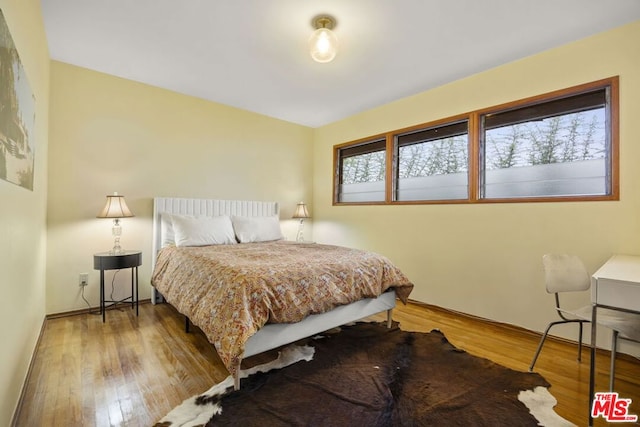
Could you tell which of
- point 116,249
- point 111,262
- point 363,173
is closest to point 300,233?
point 363,173

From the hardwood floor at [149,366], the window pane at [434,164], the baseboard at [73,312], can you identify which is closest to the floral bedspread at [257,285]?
the hardwood floor at [149,366]

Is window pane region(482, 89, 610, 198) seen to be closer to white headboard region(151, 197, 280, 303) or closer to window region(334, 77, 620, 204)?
window region(334, 77, 620, 204)

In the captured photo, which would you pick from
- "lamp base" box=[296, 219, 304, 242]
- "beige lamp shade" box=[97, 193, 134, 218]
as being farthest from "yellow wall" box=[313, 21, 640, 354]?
"beige lamp shade" box=[97, 193, 134, 218]

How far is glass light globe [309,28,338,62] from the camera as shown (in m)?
2.21

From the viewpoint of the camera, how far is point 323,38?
2.22 m

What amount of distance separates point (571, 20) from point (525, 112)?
0.77m

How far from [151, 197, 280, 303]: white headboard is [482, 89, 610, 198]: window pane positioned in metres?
2.90

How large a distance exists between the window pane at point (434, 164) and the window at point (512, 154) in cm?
1

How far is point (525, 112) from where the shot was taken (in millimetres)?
2764

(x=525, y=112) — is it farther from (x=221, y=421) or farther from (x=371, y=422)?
(x=221, y=421)

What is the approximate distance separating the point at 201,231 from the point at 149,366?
1.48 metres

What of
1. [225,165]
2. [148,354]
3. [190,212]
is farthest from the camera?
[225,165]

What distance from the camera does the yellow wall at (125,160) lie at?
289 cm

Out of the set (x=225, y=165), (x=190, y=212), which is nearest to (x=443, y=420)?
(x=190, y=212)
